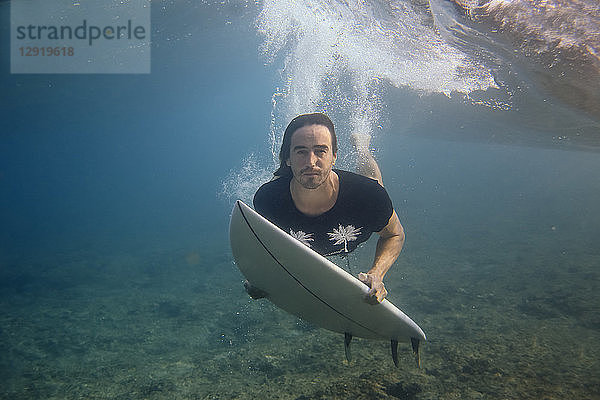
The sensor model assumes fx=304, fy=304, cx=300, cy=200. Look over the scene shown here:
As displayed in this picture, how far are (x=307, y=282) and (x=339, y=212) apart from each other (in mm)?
916

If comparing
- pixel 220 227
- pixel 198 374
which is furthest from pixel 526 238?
pixel 220 227

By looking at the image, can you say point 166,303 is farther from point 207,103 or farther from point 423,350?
point 207,103

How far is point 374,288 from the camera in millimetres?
2537

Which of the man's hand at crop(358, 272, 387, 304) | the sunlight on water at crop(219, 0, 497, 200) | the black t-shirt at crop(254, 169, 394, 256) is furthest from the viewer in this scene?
the sunlight on water at crop(219, 0, 497, 200)

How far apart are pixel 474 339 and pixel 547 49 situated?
232 inches

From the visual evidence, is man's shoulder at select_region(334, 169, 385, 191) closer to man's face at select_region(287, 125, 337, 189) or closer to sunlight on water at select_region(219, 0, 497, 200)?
man's face at select_region(287, 125, 337, 189)

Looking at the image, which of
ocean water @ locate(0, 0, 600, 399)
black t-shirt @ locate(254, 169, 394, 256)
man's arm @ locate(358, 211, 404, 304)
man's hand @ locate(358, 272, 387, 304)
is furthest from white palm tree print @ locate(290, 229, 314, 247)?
ocean water @ locate(0, 0, 600, 399)

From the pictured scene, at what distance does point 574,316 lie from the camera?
7.19 meters

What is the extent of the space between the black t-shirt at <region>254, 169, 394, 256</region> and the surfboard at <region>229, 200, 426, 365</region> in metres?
0.66

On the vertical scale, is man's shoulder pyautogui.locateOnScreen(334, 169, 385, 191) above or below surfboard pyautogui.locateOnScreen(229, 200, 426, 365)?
above

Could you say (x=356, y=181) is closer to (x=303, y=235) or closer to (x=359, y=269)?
(x=303, y=235)

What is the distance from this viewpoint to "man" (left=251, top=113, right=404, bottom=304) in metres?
3.20

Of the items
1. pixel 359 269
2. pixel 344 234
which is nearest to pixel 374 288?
pixel 344 234

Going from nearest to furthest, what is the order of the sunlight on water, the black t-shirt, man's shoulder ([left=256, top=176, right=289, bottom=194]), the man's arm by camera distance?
the man's arm
the black t-shirt
man's shoulder ([left=256, top=176, right=289, bottom=194])
the sunlight on water
